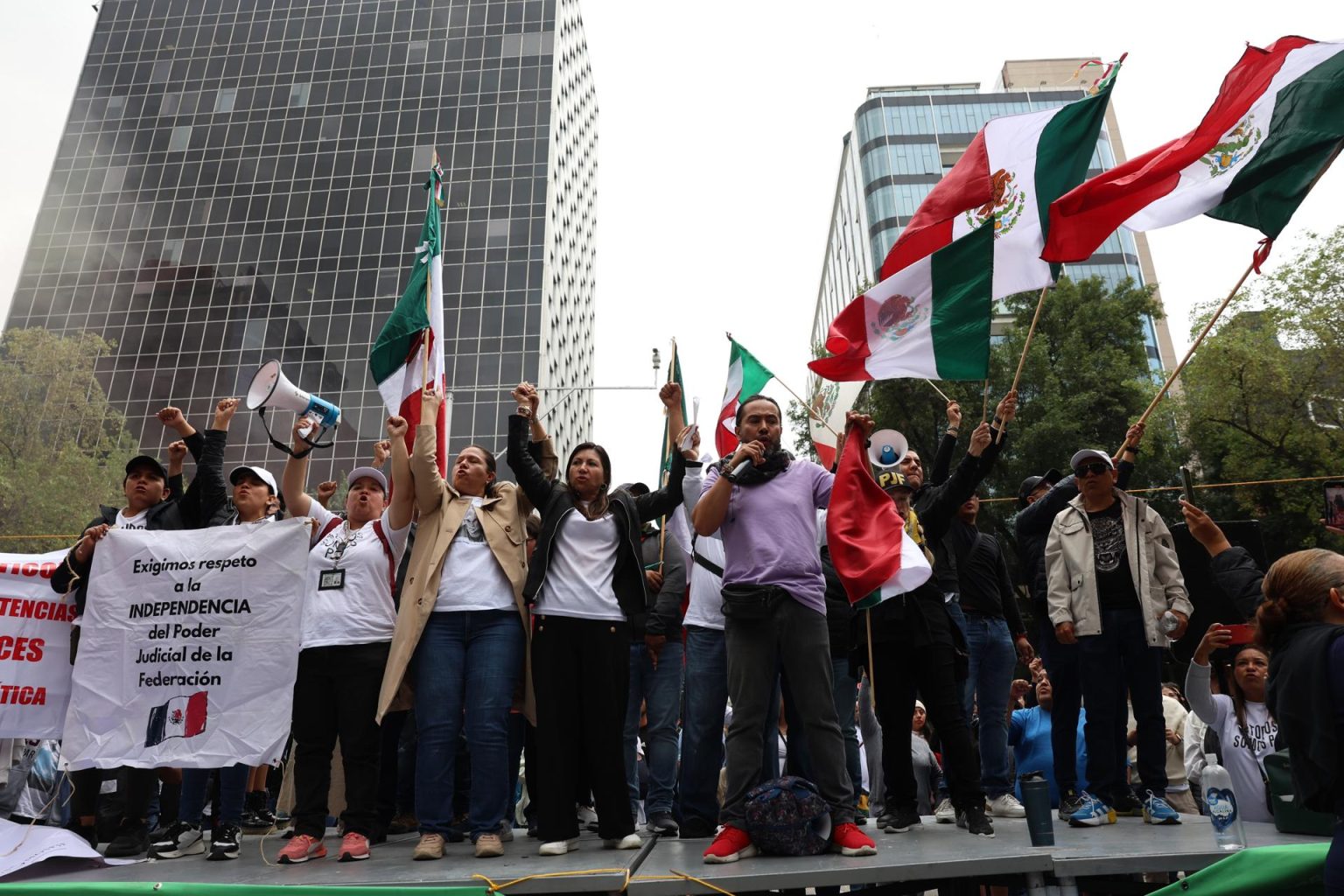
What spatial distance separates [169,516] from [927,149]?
5325 cm

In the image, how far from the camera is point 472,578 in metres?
5.04

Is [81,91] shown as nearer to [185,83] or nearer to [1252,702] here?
[185,83]

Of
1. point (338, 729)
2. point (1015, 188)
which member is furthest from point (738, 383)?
point (338, 729)

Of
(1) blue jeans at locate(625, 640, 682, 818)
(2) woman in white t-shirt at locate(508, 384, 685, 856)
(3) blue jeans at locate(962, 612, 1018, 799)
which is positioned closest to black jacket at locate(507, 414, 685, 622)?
(2) woman in white t-shirt at locate(508, 384, 685, 856)

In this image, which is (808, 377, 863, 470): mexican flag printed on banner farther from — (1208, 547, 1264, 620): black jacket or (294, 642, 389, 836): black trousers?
(294, 642, 389, 836): black trousers

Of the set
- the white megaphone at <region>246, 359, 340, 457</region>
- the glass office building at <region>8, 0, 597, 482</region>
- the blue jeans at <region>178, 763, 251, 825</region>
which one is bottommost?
the blue jeans at <region>178, 763, 251, 825</region>

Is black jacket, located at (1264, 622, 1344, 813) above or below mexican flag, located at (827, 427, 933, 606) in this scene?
below

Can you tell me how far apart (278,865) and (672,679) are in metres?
2.54

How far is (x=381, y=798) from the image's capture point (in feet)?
18.2

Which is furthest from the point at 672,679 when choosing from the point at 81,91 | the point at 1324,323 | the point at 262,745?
the point at 81,91

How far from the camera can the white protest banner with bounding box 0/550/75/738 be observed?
5.77m

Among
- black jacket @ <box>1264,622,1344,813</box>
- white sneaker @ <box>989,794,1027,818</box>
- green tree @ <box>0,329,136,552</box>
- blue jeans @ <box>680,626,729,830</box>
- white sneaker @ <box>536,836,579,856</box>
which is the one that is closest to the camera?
black jacket @ <box>1264,622,1344,813</box>

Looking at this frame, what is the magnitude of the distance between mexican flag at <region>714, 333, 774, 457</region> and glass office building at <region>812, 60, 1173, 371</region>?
1701 inches

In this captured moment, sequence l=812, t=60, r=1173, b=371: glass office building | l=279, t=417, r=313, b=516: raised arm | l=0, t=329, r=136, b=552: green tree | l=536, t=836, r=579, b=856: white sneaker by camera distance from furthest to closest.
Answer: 1. l=812, t=60, r=1173, b=371: glass office building
2. l=0, t=329, r=136, b=552: green tree
3. l=279, t=417, r=313, b=516: raised arm
4. l=536, t=836, r=579, b=856: white sneaker
